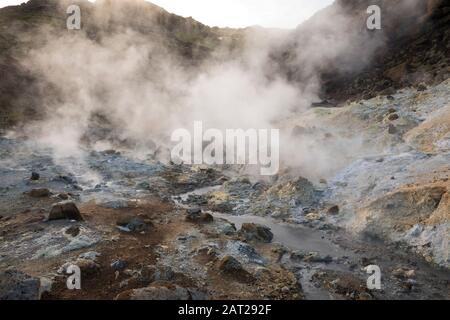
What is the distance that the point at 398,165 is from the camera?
17.6 metres

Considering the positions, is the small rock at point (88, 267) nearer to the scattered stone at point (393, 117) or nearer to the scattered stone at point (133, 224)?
the scattered stone at point (133, 224)

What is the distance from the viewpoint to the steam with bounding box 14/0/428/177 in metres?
32.1

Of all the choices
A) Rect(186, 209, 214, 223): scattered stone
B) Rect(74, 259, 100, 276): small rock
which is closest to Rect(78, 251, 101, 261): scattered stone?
Rect(74, 259, 100, 276): small rock

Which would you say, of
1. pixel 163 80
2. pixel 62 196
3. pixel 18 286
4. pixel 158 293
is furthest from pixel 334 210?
pixel 163 80

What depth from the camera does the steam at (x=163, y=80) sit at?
105 ft

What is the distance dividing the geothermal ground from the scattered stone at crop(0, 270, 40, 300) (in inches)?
1.0

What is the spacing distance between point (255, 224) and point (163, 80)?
31770mm

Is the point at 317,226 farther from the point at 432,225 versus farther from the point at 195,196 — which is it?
the point at 195,196

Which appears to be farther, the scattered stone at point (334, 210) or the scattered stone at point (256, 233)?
the scattered stone at point (334, 210)

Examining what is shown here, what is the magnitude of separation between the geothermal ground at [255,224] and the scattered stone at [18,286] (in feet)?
0.08

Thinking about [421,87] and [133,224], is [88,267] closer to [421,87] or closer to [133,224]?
[133,224]

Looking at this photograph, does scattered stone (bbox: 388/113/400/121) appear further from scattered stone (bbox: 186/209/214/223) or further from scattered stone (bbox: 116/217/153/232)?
scattered stone (bbox: 116/217/153/232)

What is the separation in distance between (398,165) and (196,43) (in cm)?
A: 3864

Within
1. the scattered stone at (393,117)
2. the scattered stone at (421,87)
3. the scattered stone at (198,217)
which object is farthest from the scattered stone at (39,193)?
the scattered stone at (421,87)
